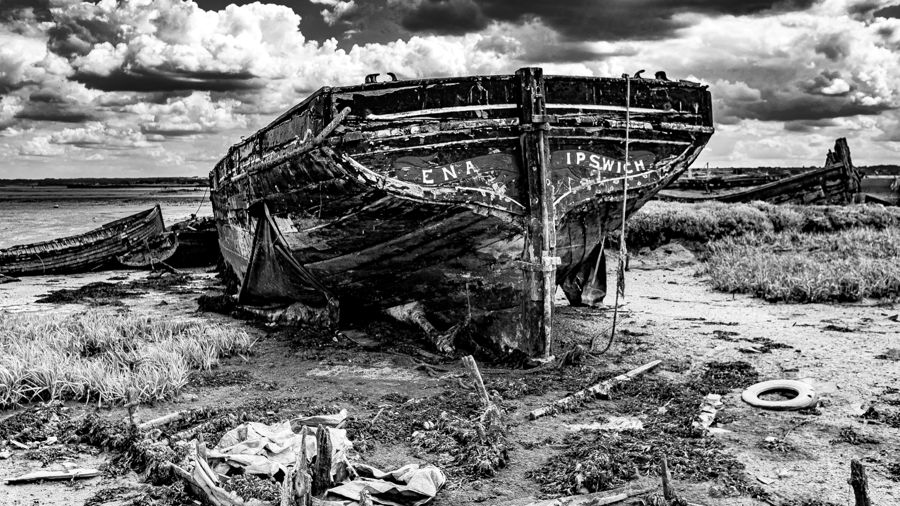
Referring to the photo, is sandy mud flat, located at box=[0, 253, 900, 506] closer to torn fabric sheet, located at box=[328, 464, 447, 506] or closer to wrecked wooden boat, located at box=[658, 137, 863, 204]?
torn fabric sheet, located at box=[328, 464, 447, 506]

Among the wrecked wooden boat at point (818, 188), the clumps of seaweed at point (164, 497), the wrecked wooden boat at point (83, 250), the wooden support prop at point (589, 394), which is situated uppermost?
the wrecked wooden boat at point (818, 188)

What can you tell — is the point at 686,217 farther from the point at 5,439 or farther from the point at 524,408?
the point at 5,439

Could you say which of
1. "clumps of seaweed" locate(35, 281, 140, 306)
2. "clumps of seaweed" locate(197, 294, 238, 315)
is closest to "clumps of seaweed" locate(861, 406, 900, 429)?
"clumps of seaweed" locate(197, 294, 238, 315)

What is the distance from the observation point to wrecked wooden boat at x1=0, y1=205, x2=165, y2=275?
1467 centimetres

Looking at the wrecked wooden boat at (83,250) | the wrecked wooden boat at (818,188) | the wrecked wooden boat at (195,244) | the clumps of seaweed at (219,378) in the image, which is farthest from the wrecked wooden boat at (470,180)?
the wrecked wooden boat at (818,188)

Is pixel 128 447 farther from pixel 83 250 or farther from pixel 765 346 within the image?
pixel 83 250

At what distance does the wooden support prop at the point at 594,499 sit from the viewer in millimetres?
3551

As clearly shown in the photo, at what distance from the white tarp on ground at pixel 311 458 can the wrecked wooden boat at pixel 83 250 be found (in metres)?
12.6

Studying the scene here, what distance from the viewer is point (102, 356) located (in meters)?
6.62

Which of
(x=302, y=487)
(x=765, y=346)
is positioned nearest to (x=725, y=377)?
(x=765, y=346)

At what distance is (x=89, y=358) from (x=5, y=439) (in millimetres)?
2206

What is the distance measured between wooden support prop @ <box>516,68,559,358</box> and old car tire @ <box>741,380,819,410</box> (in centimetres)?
177

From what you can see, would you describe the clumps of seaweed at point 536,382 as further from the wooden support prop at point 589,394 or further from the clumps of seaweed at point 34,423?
the clumps of seaweed at point 34,423

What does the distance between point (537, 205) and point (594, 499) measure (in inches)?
122
